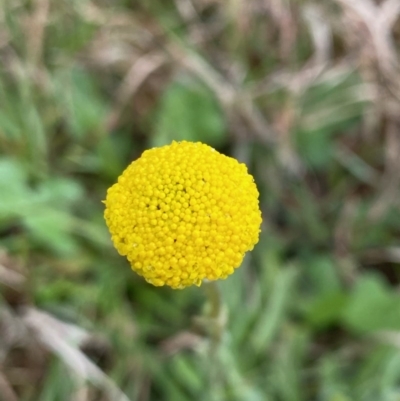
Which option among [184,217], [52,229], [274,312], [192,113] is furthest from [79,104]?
[184,217]

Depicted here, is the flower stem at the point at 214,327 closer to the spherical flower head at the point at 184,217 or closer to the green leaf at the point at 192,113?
the spherical flower head at the point at 184,217

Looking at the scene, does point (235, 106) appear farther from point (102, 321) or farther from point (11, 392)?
point (11, 392)

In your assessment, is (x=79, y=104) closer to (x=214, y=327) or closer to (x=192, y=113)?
(x=192, y=113)

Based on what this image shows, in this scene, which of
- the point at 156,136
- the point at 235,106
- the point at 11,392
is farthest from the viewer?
the point at 235,106

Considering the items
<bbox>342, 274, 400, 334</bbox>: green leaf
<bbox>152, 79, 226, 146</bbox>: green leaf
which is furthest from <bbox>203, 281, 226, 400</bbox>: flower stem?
<bbox>152, 79, 226, 146</bbox>: green leaf

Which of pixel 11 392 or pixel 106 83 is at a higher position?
pixel 106 83

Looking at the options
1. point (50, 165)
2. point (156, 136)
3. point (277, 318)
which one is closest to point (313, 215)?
point (277, 318)

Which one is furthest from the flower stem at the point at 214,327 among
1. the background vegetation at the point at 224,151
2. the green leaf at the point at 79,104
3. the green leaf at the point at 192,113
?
the green leaf at the point at 79,104
